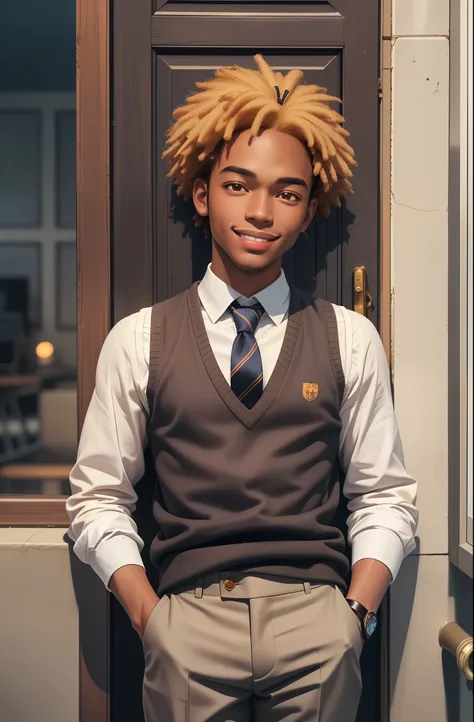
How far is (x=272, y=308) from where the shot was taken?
159cm

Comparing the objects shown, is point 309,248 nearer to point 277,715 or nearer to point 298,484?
point 298,484

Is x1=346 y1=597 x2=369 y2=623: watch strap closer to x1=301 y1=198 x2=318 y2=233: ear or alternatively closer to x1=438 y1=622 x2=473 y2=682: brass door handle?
x1=438 y1=622 x2=473 y2=682: brass door handle

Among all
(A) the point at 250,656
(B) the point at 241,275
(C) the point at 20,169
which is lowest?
(A) the point at 250,656

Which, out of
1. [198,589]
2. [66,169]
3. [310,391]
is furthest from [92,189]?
[198,589]

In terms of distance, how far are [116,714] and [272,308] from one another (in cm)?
105

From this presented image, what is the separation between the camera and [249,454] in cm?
Answer: 146

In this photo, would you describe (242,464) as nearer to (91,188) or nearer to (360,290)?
(360,290)

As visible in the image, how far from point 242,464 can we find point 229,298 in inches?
13.8

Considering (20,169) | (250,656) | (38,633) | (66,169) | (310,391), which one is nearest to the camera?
A: (250,656)

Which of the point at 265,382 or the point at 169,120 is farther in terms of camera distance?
the point at 169,120

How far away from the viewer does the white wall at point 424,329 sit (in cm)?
178

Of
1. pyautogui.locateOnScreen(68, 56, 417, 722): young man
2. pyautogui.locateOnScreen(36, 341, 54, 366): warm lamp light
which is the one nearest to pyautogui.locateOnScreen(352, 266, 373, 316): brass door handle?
pyautogui.locateOnScreen(68, 56, 417, 722): young man

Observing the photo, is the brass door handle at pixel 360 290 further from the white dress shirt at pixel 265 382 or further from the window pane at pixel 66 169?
the window pane at pixel 66 169

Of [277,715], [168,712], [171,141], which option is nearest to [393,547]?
[277,715]
